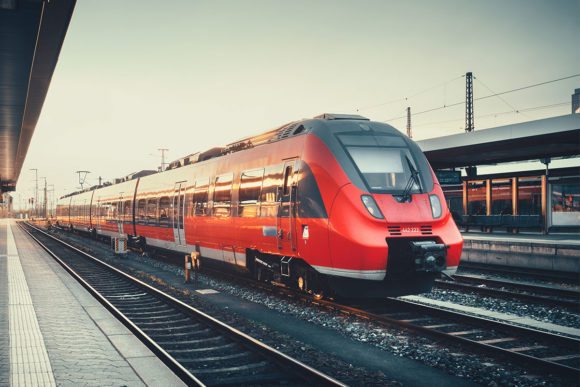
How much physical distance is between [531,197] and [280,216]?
1643 cm

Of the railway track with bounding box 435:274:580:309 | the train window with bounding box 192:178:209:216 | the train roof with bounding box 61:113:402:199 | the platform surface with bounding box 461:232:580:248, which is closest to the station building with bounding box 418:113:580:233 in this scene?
the platform surface with bounding box 461:232:580:248

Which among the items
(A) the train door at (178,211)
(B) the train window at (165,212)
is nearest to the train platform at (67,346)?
(A) the train door at (178,211)

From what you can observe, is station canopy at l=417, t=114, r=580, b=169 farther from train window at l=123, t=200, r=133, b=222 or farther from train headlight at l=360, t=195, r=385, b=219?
train window at l=123, t=200, r=133, b=222

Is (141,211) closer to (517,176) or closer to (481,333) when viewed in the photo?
(517,176)

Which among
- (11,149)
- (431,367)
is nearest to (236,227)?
(431,367)

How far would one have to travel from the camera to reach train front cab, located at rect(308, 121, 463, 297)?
8.33m

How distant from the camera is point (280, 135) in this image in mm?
11031

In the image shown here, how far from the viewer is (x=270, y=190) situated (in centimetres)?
1071

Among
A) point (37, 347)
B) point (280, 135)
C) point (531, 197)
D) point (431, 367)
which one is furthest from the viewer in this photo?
point (531, 197)

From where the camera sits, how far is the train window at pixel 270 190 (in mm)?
10422

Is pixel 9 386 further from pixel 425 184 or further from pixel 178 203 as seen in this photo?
pixel 178 203

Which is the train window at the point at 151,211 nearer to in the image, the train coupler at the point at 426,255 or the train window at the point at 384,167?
the train window at the point at 384,167

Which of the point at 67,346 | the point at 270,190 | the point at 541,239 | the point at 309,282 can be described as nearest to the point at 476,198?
the point at 541,239

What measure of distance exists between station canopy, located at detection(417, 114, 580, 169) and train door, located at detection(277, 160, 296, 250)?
9730 mm
